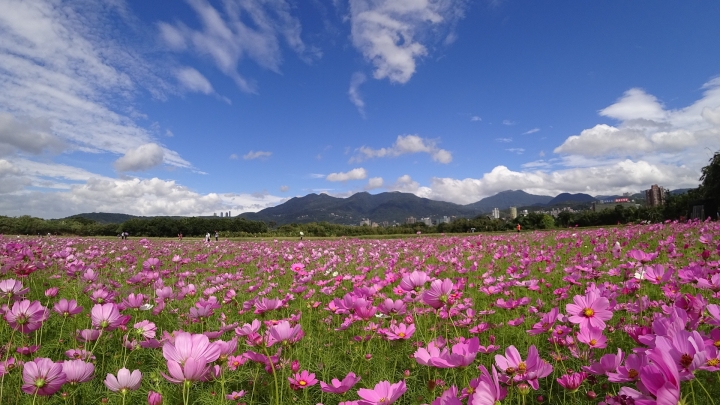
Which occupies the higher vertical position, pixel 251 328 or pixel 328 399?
pixel 251 328

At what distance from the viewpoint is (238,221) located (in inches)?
2185

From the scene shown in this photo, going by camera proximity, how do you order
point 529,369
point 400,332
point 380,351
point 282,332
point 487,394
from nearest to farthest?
point 487,394 < point 529,369 < point 282,332 < point 400,332 < point 380,351

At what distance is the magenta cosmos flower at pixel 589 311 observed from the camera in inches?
67.5

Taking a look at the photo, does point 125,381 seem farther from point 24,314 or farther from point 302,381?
point 24,314

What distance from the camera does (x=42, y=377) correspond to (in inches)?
57.2

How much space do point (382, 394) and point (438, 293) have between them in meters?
0.72

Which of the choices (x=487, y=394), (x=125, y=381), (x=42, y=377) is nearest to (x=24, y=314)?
(x=42, y=377)

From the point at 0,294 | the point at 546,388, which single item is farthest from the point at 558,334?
the point at 0,294

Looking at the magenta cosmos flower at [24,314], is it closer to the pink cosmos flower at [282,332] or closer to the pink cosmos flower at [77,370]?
the pink cosmos flower at [77,370]

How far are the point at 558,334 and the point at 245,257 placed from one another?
23.1ft

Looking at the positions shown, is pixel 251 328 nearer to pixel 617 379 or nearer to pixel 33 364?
pixel 33 364

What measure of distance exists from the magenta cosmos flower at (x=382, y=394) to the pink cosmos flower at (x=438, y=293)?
2.20 feet

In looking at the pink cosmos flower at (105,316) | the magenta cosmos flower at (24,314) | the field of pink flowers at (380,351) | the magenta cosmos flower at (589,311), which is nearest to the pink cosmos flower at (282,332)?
the field of pink flowers at (380,351)

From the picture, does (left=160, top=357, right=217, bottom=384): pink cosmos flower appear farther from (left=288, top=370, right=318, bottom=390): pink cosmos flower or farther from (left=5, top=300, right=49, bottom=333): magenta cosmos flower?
(left=5, top=300, right=49, bottom=333): magenta cosmos flower
